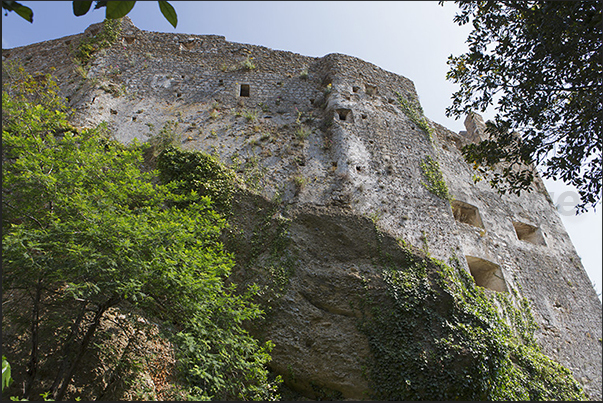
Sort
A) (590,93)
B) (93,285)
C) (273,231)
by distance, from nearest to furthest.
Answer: (93,285) → (590,93) → (273,231)

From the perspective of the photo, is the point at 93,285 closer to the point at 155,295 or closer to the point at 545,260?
the point at 155,295

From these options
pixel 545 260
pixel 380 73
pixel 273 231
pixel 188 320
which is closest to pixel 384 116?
pixel 380 73

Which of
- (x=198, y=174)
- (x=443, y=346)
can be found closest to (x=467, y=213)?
(x=443, y=346)

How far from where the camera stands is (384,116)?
37.2 feet

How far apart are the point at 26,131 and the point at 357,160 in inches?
249

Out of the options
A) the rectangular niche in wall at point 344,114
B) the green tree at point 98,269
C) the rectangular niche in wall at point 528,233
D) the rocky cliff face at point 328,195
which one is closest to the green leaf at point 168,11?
the green tree at point 98,269

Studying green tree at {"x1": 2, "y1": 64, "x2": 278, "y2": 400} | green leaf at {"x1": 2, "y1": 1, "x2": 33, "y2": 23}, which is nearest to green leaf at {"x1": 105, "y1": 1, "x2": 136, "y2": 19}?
green leaf at {"x1": 2, "y1": 1, "x2": 33, "y2": 23}

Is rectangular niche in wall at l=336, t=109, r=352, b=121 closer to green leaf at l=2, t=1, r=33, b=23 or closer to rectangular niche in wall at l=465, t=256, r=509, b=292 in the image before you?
rectangular niche in wall at l=465, t=256, r=509, b=292

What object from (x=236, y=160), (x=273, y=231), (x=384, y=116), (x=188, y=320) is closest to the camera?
(x=188, y=320)

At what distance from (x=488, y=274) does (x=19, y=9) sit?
423 inches

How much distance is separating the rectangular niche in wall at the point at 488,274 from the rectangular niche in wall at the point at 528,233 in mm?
2492

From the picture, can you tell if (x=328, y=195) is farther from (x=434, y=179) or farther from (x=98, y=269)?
(x=98, y=269)

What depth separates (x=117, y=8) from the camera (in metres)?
1.86

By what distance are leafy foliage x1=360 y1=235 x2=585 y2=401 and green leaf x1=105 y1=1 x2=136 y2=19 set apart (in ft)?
20.0
